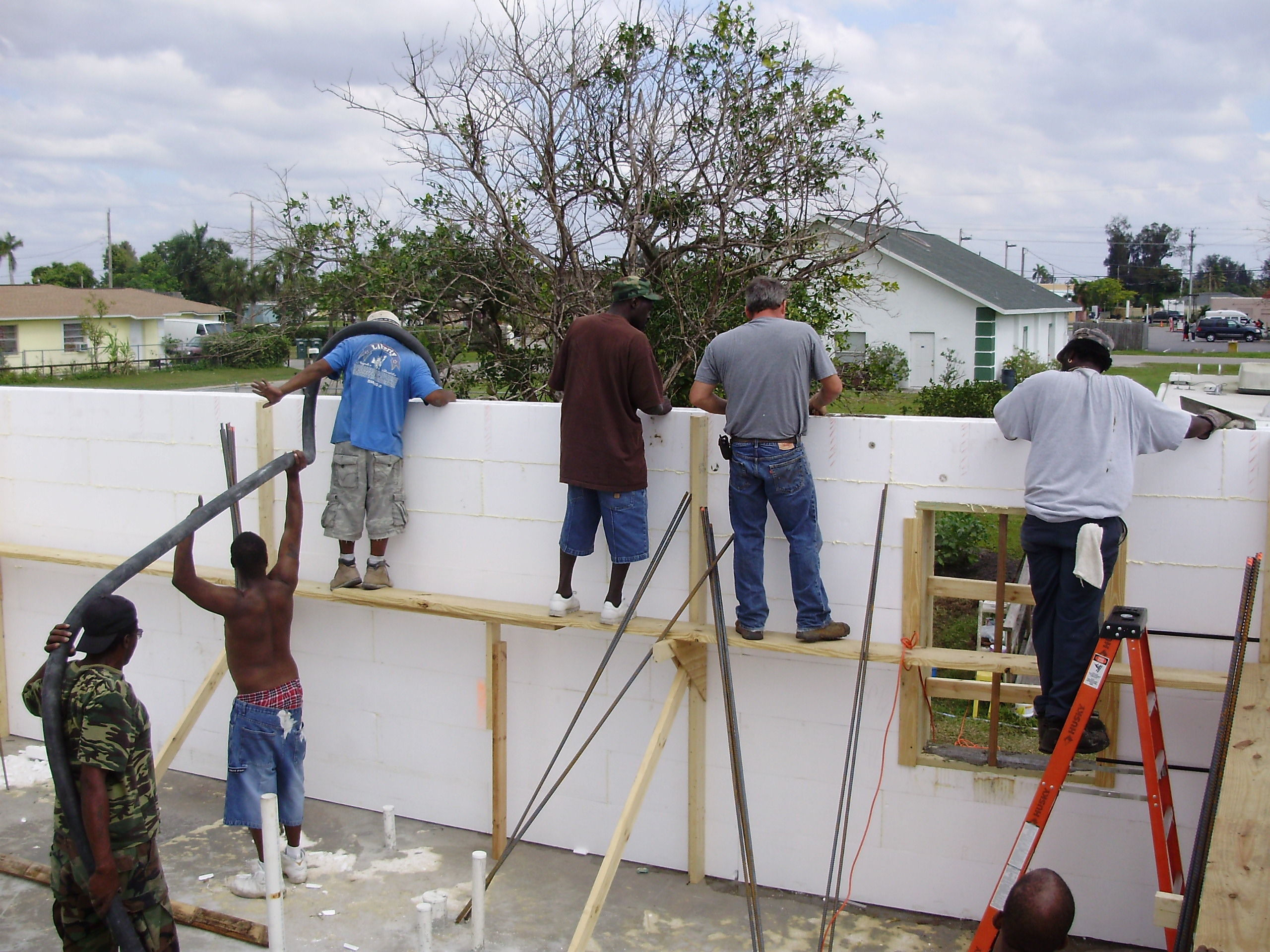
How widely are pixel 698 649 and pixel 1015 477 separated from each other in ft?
5.31

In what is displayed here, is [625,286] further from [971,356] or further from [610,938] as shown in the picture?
[971,356]

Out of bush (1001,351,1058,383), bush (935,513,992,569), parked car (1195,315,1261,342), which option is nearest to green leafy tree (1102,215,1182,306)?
parked car (1195,315,1261,342)

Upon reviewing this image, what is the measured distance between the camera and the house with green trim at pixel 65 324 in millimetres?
39938

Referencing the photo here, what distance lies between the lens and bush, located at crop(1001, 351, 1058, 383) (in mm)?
27784

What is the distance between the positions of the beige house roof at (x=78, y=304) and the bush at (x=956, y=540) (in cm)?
3245

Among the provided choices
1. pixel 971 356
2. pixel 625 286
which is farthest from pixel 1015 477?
pixel 971 356

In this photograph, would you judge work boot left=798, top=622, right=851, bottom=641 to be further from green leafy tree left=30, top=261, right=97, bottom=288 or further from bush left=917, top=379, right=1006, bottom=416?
green leafy tree left=30, top=261, right=97, bottom=288

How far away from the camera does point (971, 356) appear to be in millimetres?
29672

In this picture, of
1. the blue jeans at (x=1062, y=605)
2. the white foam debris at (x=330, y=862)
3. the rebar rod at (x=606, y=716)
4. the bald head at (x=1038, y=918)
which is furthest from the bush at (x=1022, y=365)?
the bald head at (x=1038, y=918)

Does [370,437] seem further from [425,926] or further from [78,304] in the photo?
[78,304]

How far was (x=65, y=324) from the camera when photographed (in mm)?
41219

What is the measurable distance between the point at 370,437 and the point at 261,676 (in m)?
1.30

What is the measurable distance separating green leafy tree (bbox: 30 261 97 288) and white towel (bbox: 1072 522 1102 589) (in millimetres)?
66401

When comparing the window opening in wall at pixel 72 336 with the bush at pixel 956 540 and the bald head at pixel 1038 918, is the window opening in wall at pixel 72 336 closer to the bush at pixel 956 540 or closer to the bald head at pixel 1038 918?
the bush at pixel 956 540
